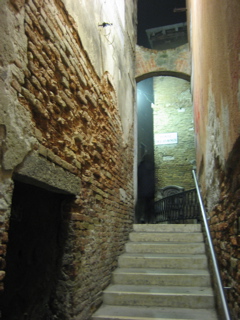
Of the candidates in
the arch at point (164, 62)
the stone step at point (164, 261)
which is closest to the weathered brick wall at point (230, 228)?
the stone step at point (164, 261)

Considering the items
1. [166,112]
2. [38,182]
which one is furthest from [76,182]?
[166,112]

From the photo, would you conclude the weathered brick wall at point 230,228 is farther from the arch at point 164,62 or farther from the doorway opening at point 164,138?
the doorway opening at point 164,138

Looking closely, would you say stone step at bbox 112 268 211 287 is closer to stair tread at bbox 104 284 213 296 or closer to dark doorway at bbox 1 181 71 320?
stair tread at bbox 104 284 213 296

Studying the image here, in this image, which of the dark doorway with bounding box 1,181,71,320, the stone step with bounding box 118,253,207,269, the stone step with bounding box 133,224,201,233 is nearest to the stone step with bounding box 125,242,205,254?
the stone step with bounding box 118,253,207,269

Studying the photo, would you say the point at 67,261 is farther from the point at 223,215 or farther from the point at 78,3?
the point at 78,3

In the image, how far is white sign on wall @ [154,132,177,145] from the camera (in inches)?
377

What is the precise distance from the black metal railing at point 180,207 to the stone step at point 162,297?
2.79 meters

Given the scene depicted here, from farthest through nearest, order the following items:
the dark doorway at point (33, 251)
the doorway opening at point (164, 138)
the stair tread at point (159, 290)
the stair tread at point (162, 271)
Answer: the doorway opening at point (164, 138)
the stair tread at point (162, 271)
the stair tread at point (159, 290)
the dark doorway at point (33, 251)

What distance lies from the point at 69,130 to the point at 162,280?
2.18 m

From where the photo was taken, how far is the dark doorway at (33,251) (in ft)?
6.45

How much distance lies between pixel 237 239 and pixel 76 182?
1.38 metres

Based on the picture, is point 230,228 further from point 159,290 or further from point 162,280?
point 162,280

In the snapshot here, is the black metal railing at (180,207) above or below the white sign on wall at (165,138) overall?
below

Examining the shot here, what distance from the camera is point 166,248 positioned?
3.72m
